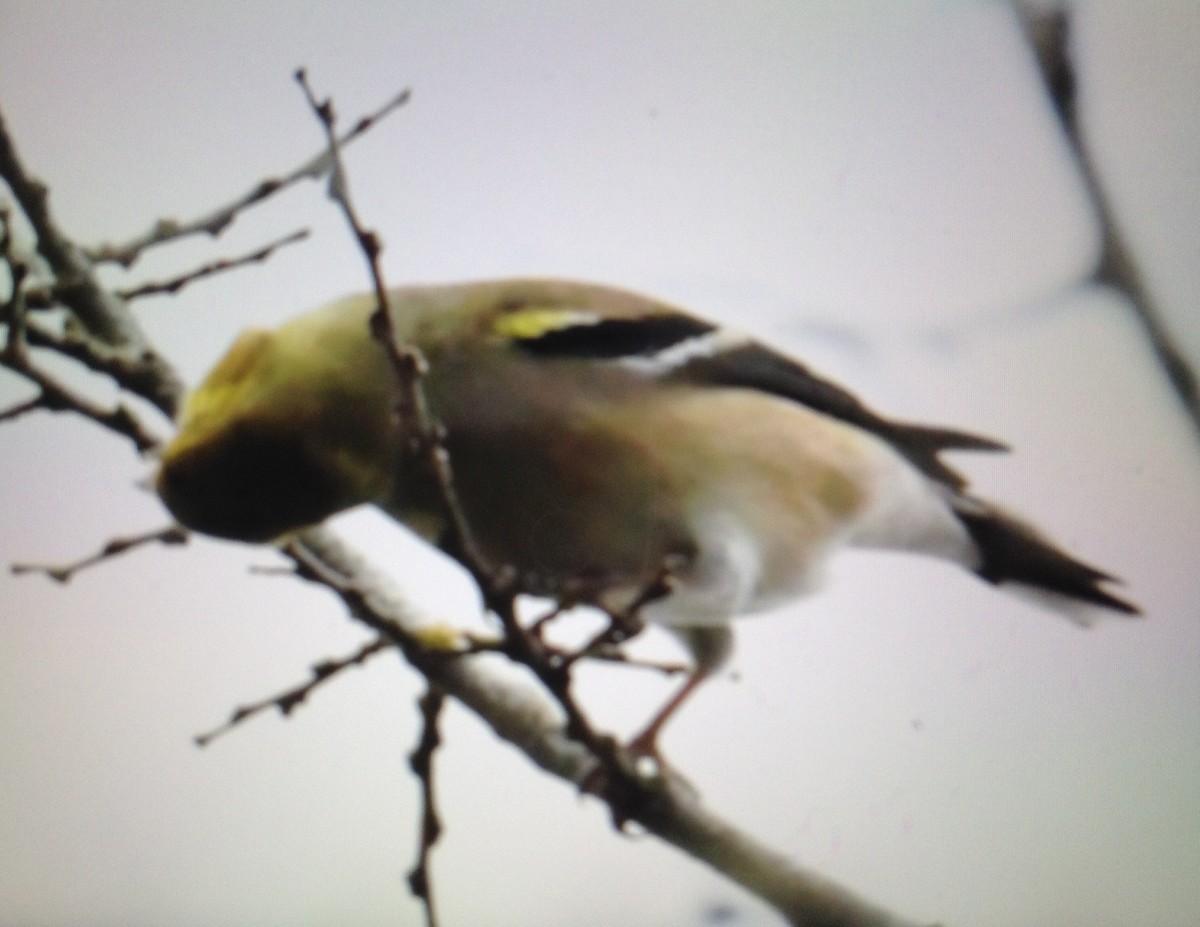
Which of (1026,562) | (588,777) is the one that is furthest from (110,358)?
(1026,562)

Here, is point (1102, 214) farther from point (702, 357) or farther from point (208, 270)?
point (208, 270)

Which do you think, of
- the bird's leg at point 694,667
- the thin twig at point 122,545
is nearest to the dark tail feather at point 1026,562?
the bird's leg at point 694,667

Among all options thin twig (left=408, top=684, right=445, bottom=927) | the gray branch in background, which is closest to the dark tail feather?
the gray branch in background

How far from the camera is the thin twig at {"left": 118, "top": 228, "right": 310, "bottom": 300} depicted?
105 centimetres

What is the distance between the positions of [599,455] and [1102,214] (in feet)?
1.74

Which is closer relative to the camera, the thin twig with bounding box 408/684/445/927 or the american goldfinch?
the thin twig with bounding box 408/684/445/927

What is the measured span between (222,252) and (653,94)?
444mm

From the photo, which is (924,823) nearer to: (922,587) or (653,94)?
(922,587)

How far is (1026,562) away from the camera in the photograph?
1.22 m

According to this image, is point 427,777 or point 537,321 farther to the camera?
point 537,321

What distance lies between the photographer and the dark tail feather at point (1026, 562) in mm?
1197

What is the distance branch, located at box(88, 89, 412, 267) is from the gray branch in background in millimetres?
587

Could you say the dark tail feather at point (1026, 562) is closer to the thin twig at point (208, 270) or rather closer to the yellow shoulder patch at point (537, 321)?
the yellow shoulder patch at point (537, 321)

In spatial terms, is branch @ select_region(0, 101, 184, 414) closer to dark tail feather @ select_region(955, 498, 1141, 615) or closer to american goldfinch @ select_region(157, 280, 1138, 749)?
american goldfinch @ select_region(157, 280, 1138, 749)
